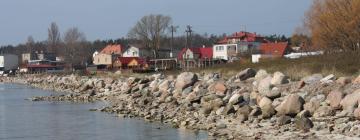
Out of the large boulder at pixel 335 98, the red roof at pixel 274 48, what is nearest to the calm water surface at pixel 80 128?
the large boulder at pixel 335 98

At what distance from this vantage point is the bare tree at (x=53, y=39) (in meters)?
145

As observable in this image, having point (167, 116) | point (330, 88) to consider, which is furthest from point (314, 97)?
point (167, 116)

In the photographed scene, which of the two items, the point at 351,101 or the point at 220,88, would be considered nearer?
the point at 351,101

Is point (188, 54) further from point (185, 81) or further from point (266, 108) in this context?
point (266, 108)

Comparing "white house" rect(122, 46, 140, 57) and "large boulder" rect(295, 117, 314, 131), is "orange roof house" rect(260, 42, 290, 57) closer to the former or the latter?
"white house" rect(122, 46, 140, 57)

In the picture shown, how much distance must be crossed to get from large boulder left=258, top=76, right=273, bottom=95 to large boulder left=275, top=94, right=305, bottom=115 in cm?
283

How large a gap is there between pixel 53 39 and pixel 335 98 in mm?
138250

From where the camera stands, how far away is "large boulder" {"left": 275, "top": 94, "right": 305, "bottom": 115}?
18.3 meters

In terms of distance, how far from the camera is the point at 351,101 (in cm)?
1712

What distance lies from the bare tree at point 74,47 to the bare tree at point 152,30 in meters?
22.9

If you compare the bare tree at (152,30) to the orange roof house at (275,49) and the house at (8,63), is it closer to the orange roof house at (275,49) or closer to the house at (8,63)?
the orange roof house at (275,49)

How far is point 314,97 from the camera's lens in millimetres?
19328

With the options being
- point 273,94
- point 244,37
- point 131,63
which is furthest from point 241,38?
point 273,94

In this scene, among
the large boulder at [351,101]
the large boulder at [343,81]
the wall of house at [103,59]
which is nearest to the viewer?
the large boulder at [351,101]
